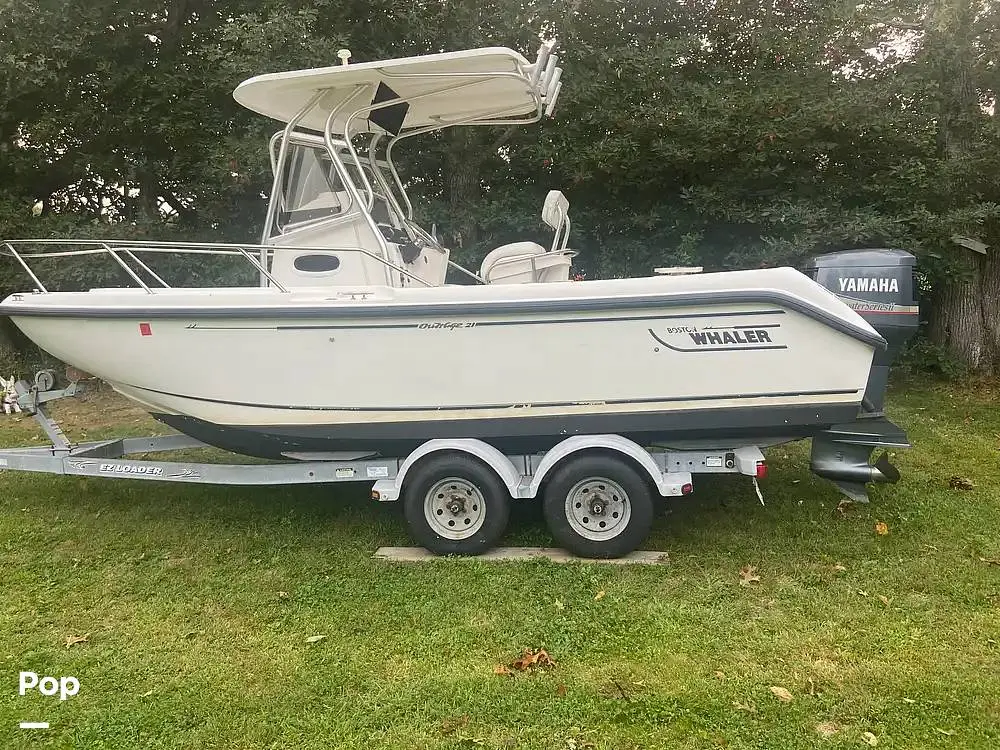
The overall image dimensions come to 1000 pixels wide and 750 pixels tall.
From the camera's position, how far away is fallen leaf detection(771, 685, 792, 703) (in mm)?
2721

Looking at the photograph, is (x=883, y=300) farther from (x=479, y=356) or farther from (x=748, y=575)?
(x=479, y=356)

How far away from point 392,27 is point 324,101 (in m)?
4.15

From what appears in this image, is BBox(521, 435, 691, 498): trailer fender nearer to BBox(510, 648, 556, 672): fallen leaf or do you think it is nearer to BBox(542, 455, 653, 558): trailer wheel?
BBox(542, 455, 653, 558): trailer wheel

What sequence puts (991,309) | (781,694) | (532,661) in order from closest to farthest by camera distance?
(781,694) → (532,661) → (991,309)

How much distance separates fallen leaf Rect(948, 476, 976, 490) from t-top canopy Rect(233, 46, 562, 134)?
12.6 feet

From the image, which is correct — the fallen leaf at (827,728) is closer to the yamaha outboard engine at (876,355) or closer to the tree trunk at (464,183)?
the yamaha outboard engine at (876,355)

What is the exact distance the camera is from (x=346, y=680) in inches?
114

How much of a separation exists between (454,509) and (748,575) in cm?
163

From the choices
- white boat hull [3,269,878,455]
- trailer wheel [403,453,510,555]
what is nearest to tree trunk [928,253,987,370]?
white boat hull [3,269,878,455]

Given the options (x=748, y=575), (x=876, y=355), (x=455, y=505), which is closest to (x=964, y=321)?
(x=876, y=355)

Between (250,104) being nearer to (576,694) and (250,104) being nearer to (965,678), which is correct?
(576,694)

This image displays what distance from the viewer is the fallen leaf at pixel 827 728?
254 centimetres

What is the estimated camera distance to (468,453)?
392 centimetres

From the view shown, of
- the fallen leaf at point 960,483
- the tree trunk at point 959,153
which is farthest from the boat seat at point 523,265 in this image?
the tree trunk at point 959,153
